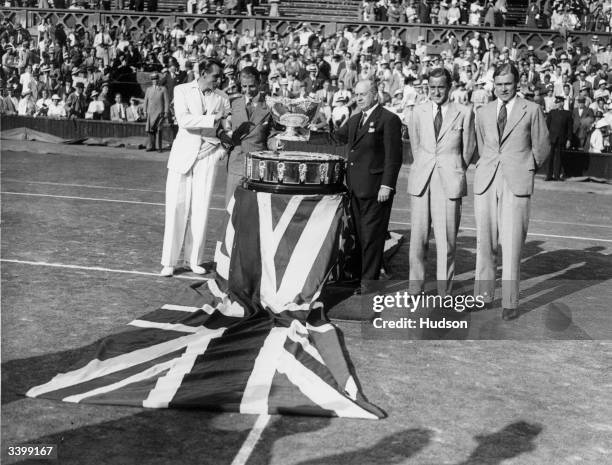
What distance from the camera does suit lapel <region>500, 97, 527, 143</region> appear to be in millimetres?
8258

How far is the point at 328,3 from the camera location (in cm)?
3306

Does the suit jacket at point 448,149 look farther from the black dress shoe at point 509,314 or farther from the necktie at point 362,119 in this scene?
the black dress shoe at point 509,314

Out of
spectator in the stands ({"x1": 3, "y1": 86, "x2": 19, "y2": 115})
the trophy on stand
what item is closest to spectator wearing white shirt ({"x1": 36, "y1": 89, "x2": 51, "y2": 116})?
spectator in the stands ({"x1": 3, "y1": 86, "x2": 19, "y2": 115})

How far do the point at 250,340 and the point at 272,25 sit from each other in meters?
24.8

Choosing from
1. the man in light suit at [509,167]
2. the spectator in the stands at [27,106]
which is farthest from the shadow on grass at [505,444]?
the spectator in the stands at [27,106]

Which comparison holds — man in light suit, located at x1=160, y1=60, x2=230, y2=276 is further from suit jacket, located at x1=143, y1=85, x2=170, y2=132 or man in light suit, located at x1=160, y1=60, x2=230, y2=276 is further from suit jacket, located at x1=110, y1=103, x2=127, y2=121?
suit jacket, located at x1=110, y1=103, x2=127, y2=121

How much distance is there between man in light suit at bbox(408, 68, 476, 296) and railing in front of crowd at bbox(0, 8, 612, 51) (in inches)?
819

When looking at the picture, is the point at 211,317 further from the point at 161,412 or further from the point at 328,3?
the point at 328,3

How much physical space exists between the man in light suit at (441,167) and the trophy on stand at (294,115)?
3.04 ft

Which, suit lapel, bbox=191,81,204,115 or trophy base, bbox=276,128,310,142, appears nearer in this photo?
trophy base, bbox=276,128,310,142

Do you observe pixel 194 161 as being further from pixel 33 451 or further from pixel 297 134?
pixel 33 451

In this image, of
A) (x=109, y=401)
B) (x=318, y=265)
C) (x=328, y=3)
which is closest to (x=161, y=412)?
(x=109, y=401)

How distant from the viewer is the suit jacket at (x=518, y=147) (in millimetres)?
8250

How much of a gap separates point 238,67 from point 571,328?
20257 mm
